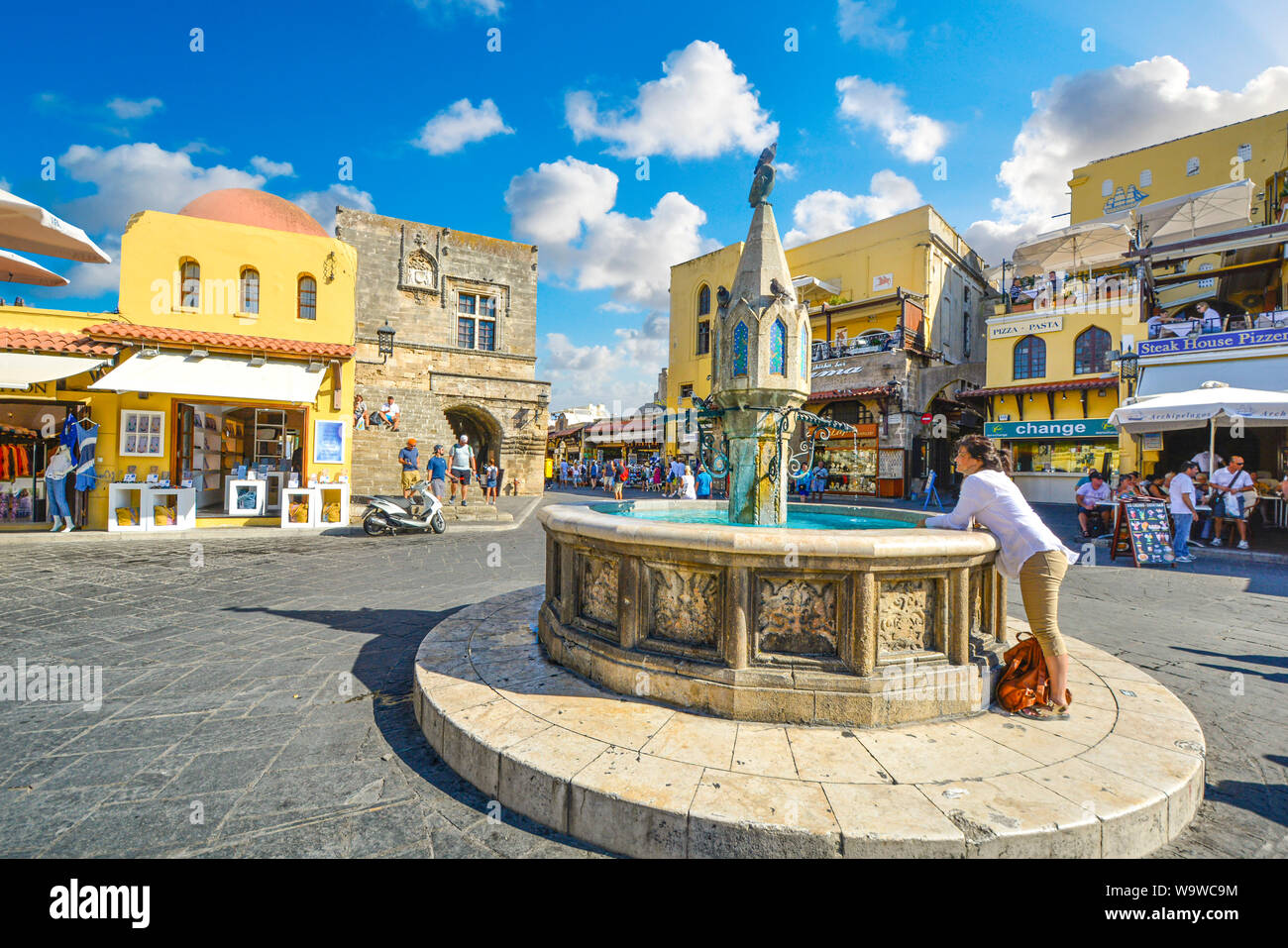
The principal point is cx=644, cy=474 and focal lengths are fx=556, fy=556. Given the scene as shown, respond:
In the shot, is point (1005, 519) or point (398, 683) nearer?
point (1005, 519)

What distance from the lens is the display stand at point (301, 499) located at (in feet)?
37.9

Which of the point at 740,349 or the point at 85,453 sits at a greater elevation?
the point at 740,349

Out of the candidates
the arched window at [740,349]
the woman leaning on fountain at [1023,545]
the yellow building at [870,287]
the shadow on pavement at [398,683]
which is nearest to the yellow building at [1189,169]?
the yellow building at [870,287]

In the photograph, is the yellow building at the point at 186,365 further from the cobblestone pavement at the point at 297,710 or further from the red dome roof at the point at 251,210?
the cobblestone pavement at the point at 297,710

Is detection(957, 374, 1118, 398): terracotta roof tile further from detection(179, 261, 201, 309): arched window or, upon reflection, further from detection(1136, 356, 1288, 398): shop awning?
detection(179, 261, 201, 309): arched window

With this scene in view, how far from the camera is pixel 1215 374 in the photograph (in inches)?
541

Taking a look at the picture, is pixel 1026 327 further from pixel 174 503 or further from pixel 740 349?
pixel 174 503

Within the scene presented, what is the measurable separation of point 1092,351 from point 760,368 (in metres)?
21.0

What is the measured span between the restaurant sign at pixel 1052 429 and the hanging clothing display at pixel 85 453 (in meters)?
25.9

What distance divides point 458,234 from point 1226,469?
23235mm

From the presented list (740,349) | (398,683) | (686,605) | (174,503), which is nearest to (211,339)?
(174,503)
